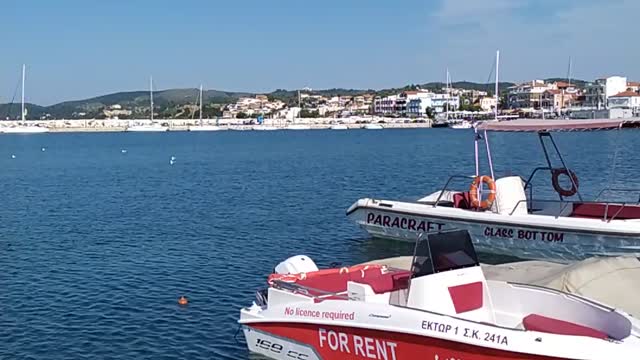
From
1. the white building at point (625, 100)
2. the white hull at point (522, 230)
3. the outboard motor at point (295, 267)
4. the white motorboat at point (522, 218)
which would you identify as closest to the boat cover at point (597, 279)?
the outboard motor at point (295, 267)

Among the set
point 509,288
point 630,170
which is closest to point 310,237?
point 509,288

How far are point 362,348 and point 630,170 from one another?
131 feet

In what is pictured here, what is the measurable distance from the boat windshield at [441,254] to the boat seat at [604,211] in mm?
9254

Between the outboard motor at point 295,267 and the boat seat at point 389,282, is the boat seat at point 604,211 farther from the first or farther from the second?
the boat seat at point 389,282

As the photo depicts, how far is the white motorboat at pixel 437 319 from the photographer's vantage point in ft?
30.8

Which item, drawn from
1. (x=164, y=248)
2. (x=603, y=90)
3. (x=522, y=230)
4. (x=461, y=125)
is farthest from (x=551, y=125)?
(x=603, y=90)

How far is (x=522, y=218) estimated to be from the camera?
19312 millimetres

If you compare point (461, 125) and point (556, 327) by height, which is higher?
point (461, 125)

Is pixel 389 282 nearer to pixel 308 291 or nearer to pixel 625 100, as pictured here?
pixel 308 291

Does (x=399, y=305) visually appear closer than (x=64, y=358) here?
Yes

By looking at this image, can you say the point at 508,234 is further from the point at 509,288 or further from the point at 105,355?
the point at 105,355

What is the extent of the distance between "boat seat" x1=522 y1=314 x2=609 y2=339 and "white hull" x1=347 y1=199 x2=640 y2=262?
8.04 metres

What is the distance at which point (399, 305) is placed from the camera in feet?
35.6

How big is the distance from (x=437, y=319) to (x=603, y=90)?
19787cm
